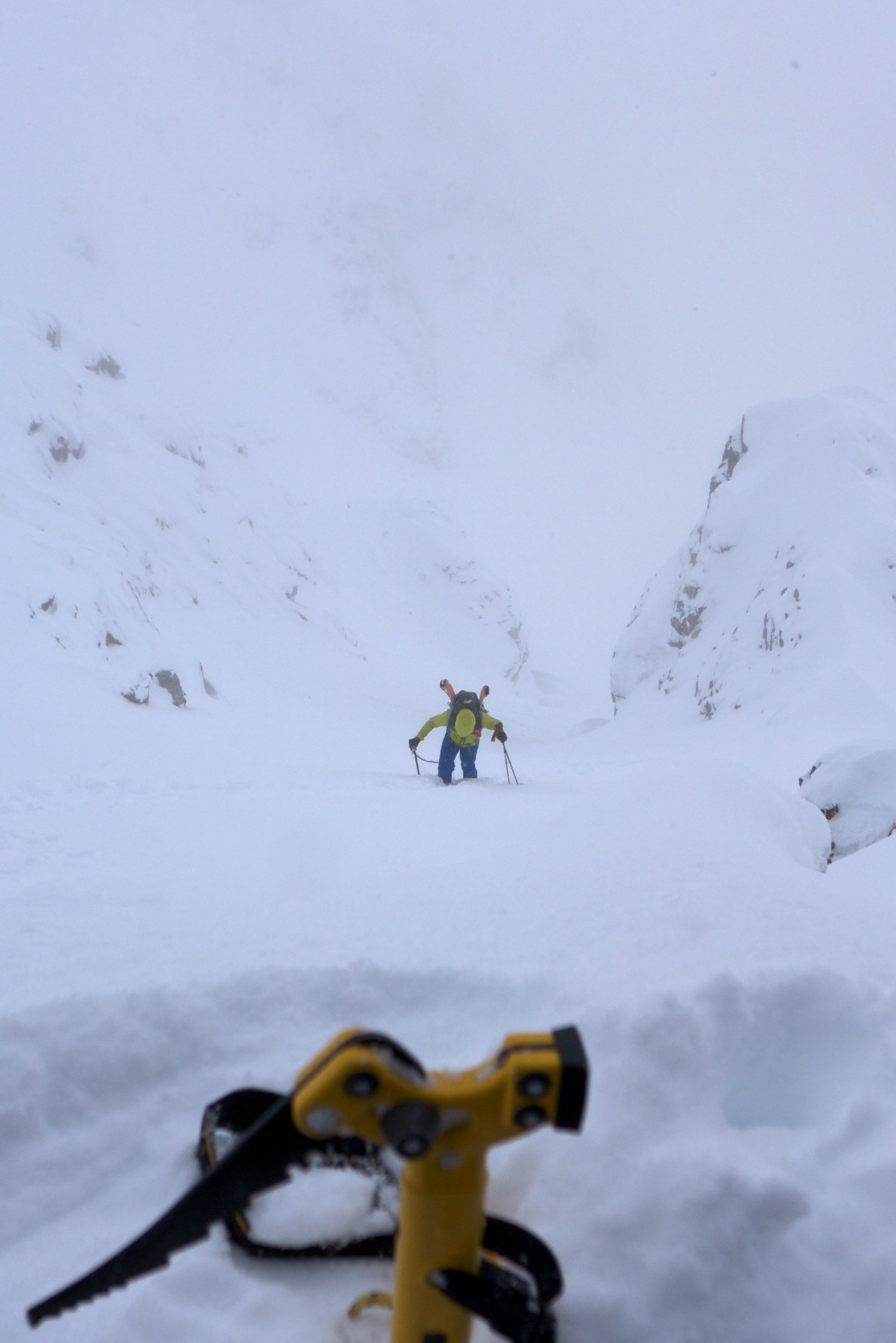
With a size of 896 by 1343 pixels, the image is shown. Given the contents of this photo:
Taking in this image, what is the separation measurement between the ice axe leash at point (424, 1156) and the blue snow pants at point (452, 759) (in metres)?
7.74

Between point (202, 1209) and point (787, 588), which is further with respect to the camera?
point (787, 588)

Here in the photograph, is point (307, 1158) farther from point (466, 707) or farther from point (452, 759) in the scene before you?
point (466, 707)

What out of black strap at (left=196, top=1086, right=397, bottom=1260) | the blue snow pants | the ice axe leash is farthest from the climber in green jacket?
the ice axe leash

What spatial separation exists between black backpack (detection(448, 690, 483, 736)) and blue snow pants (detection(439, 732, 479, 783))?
206mm

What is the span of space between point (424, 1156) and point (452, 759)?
26.5 ft

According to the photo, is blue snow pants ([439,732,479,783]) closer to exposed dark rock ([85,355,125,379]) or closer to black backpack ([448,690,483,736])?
black backpack ([448,690,483,736])

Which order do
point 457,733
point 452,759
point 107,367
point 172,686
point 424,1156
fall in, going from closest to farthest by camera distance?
point 424,1156
point 452,759
point 457,733
point 172,686
point 107,367

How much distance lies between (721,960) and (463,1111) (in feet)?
3.34

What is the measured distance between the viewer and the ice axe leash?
73 centimetres

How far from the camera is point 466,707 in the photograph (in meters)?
8.95

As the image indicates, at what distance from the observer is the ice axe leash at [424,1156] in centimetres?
73

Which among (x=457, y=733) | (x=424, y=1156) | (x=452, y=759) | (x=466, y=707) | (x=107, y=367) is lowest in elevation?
(x=424, y=1156)

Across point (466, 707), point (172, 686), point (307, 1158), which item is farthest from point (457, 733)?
point (307, 1158)

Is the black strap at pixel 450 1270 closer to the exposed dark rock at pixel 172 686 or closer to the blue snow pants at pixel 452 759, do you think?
the blue snow pants at pixel 452 759
